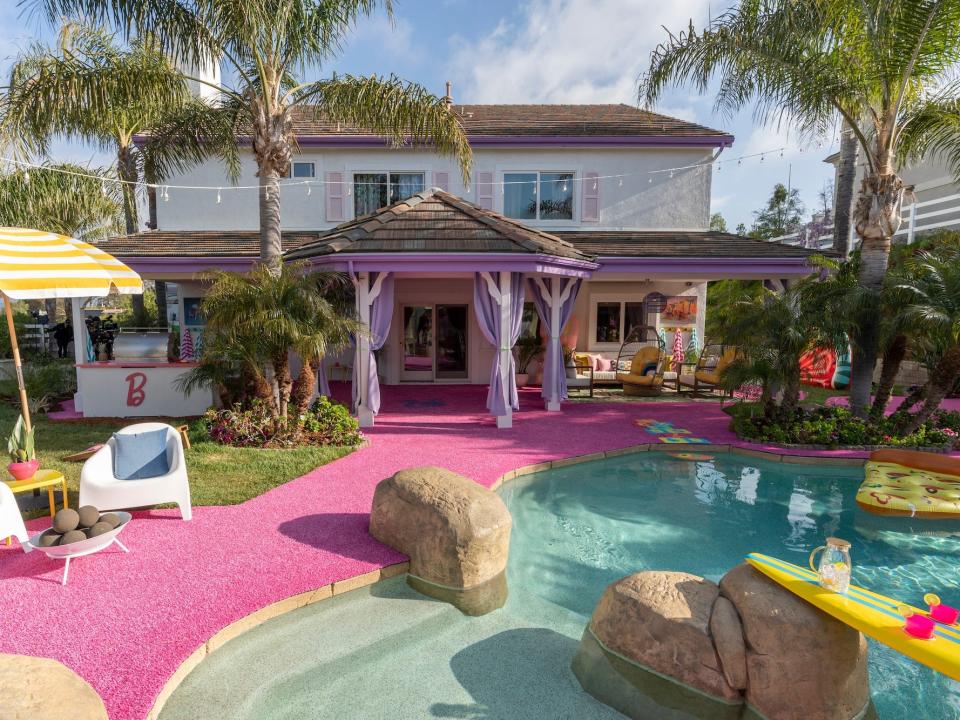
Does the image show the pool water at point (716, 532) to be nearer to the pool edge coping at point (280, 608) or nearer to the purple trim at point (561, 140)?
the pool edge coping at point (280, 608)

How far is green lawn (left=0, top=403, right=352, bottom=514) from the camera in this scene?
6730 mm

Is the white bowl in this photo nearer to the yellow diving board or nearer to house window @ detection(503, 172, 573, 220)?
the yellow diving board

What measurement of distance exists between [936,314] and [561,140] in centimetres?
1008

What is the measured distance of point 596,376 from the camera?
14641 mm

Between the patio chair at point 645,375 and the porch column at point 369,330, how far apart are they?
6.65 meters

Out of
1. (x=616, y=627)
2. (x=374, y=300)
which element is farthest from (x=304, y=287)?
(x=616, y=627)

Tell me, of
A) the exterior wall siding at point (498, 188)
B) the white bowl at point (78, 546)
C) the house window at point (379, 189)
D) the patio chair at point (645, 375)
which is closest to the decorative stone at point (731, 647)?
the white bowl at point (78, 546)

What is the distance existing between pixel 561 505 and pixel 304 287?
5.04 meters

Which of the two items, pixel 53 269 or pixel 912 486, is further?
pixel 912 486

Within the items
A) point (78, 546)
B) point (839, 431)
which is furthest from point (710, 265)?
point (78, 546)

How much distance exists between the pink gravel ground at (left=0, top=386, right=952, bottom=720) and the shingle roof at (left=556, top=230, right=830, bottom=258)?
22.3 feet

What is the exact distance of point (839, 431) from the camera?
9.45 meters

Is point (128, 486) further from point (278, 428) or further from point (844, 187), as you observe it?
point (844, 187)

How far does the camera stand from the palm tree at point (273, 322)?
324 inches
